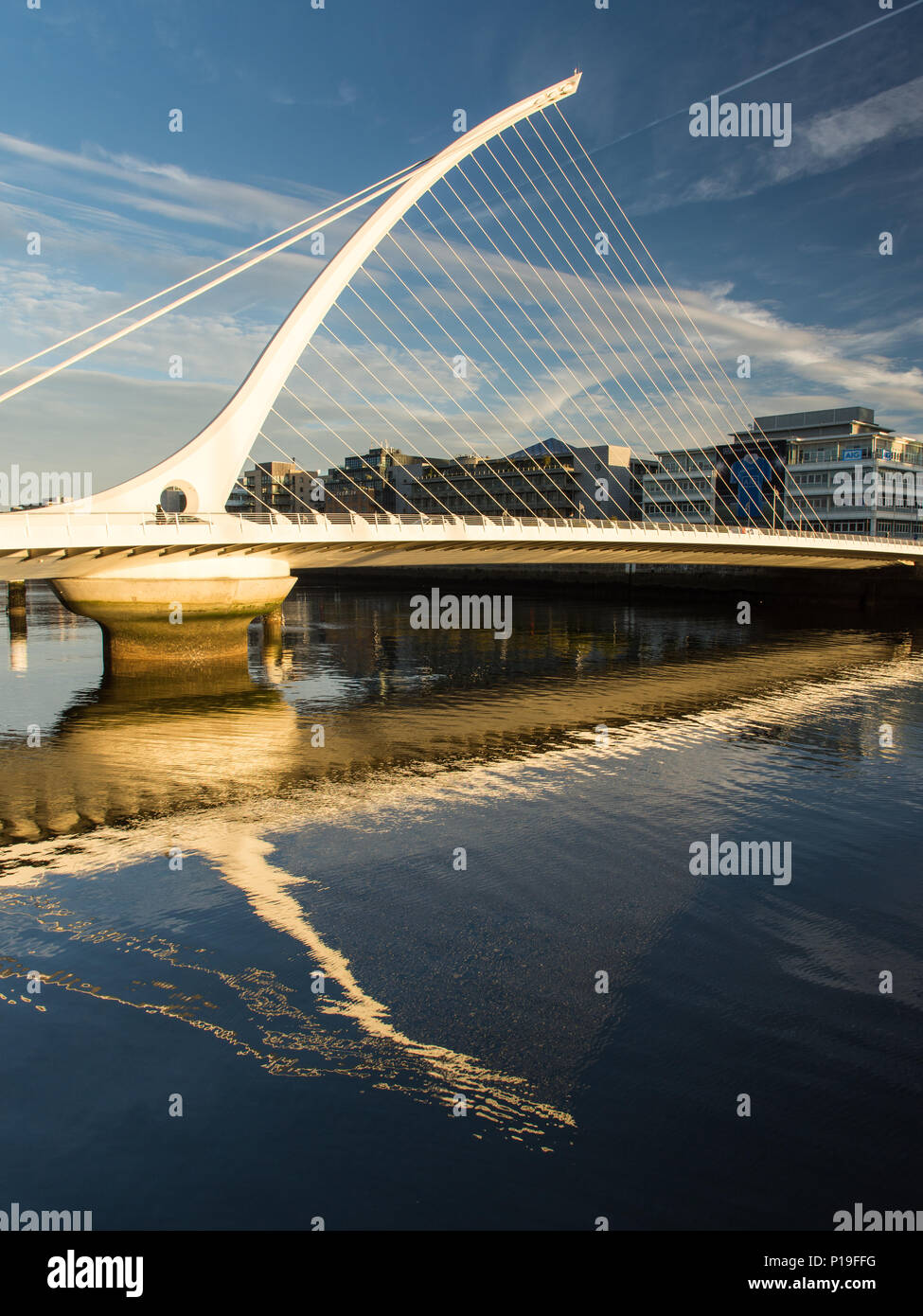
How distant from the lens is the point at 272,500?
379 feet

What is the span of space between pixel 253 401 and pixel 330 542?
175 inches

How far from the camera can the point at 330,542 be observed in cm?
2288

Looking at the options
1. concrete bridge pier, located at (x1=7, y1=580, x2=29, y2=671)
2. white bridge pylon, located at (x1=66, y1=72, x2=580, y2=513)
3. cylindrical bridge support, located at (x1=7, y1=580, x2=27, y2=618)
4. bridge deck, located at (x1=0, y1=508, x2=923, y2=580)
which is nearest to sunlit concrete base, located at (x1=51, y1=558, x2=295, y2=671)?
bridge deck, located at (x1=0, y1=508, x2=923, y2=580)

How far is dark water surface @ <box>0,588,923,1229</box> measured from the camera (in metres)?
4.75

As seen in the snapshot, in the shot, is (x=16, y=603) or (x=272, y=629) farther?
(x=16, y=603)

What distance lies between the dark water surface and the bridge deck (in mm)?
5188

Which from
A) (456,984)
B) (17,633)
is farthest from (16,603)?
(456,984)

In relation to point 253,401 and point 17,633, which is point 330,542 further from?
point 17,633

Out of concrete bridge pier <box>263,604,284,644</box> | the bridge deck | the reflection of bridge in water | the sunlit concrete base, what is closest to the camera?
the reflection of bridge in water

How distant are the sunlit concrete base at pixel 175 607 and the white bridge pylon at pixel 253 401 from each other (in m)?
2.37

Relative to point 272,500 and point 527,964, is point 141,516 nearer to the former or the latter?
point 527,964

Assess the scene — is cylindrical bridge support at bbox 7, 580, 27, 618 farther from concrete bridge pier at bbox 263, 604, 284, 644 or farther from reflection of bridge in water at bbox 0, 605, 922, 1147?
reflection of bridge in water at bbox 0, 605, 922, 1147

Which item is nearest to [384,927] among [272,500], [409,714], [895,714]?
[409,714]
